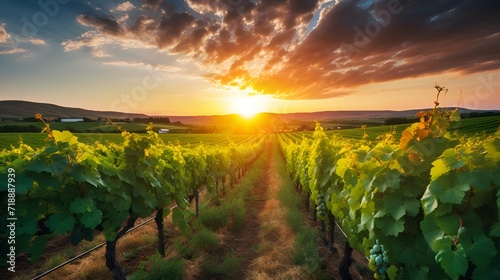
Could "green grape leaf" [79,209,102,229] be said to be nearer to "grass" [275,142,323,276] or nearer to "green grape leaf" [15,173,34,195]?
"green grape leaf" [15,173,34,195]

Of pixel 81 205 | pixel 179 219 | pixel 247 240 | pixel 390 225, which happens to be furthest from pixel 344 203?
pixel 81 205

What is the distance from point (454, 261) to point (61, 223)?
5.09m

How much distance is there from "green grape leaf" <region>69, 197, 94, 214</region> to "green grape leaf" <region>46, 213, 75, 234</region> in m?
0.21

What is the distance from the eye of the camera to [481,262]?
2.43 m

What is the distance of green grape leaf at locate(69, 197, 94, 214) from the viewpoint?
13.8 feet

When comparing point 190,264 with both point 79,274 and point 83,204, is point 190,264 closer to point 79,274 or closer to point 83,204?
point 79,274

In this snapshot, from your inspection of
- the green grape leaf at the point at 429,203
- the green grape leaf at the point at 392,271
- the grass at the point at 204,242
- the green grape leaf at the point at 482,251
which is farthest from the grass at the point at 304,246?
the green grape leaf at the point at 482,251

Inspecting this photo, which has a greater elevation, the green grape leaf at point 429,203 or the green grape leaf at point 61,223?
the green grape leaf at point 429,203

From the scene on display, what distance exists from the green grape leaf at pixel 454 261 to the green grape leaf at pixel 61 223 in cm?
489

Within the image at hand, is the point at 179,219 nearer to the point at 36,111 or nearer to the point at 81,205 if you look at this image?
the point at 81,205

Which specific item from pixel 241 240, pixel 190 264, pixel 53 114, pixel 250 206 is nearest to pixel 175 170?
pixel 190 264

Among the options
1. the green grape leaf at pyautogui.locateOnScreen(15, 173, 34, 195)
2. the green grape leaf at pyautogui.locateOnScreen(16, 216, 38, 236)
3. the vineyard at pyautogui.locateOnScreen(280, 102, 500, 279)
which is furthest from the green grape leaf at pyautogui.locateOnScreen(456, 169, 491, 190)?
the green grape leaf at pyautogui.locateOnScreen(16, 216, 38, 236)

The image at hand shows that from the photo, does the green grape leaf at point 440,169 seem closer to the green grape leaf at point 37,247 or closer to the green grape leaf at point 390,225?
the green grape leaf at point 390,225

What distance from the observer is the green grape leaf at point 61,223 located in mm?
4129
